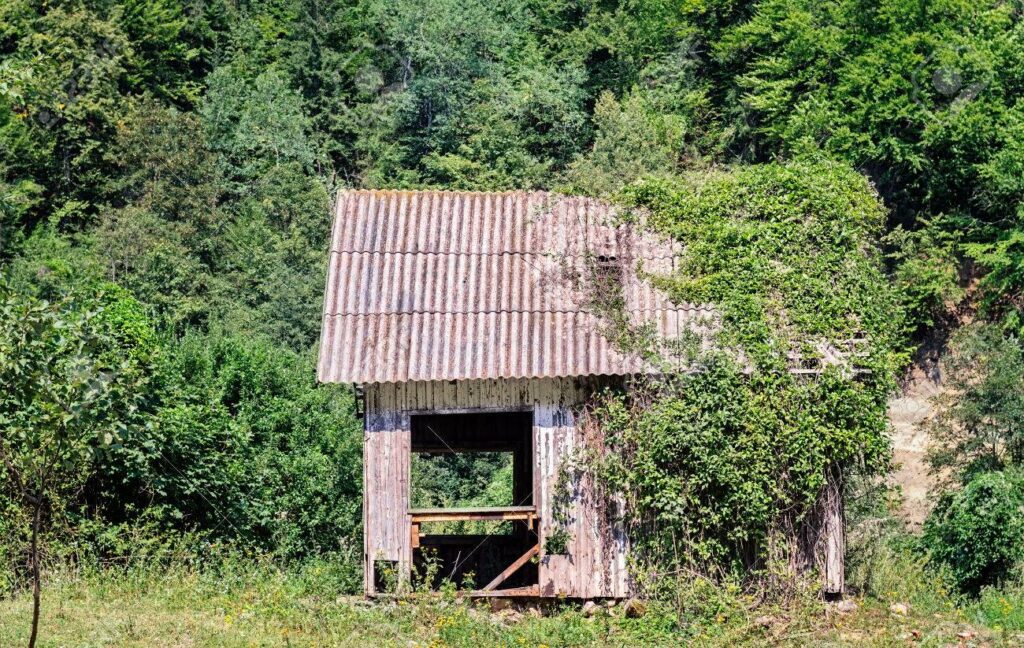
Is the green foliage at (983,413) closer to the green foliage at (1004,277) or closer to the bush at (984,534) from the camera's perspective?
the bush at (984,534)

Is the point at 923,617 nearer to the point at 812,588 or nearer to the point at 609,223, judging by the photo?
the point at 812,588

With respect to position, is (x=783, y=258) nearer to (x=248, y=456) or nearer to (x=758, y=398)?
(x=758, y=398)

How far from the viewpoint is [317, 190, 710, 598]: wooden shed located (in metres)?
15.4

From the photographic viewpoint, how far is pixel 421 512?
50.1 feet

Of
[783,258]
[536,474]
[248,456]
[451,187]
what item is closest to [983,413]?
[783,258]

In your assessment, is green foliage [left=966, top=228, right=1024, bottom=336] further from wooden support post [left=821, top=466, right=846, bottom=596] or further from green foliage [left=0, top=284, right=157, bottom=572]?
green foliage [left=0, top=284, right=157, bottom=572]

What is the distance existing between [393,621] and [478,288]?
13.4 feet

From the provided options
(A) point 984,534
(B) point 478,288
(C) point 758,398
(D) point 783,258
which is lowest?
(A) point 984,534

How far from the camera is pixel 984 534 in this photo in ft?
58.9

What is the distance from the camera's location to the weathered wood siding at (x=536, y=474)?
15.4m

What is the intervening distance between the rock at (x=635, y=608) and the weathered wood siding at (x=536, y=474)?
0.17 m

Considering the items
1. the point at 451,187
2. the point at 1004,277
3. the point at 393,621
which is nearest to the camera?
the point at 393,621

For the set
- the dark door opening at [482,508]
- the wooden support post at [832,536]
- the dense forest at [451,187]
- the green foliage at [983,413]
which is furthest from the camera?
the green foliage at [983,413]

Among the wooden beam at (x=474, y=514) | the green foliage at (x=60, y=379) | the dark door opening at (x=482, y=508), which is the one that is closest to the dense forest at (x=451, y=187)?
the green foliage at (x=60, y=379)
